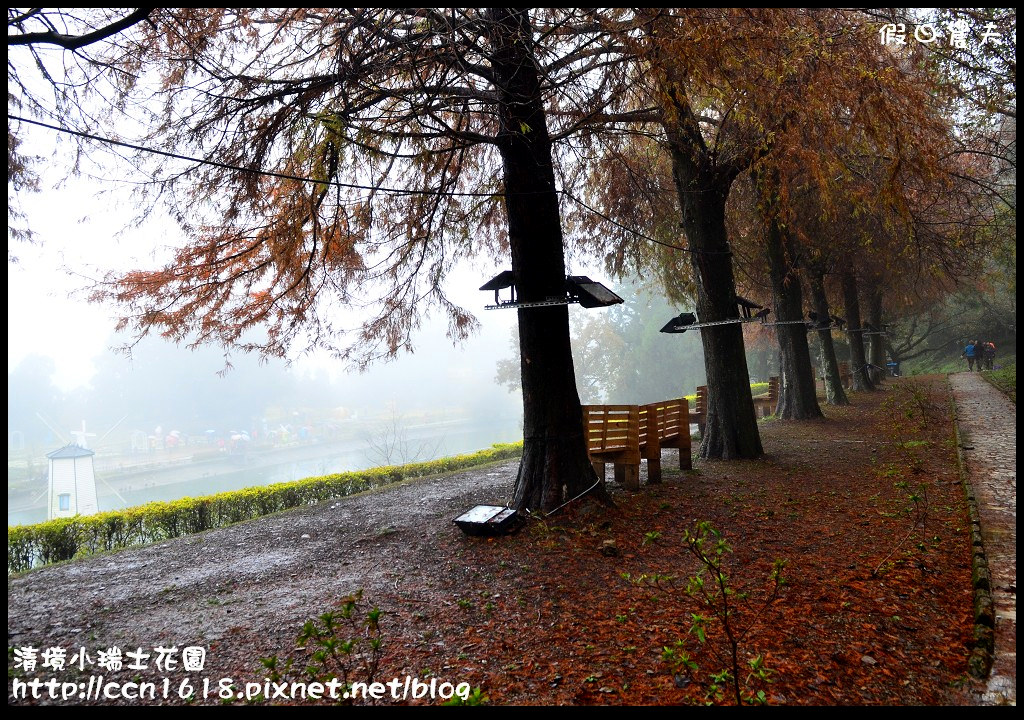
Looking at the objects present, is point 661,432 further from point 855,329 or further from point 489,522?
point 855,329

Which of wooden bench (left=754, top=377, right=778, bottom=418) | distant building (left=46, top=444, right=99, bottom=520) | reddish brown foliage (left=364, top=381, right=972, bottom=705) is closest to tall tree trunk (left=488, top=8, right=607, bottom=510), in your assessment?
reddish brown foliage (left=364, top=381, right=972, bottom=705)

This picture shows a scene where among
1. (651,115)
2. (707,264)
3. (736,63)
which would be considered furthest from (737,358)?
(736,63)

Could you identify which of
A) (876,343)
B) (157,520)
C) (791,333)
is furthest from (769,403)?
(157,520)

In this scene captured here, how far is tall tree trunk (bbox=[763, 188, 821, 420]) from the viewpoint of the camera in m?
13.0

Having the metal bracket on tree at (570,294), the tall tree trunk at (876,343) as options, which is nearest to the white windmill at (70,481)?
the metal bracket on tree at (570,294)

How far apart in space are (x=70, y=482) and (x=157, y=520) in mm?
12562

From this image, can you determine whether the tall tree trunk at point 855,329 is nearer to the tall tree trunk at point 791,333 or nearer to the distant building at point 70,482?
the tall tree trunk at point 791,333

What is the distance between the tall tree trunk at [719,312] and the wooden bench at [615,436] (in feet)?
8.06

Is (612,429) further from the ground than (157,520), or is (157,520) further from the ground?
(612,429)

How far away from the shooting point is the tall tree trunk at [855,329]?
1808cm

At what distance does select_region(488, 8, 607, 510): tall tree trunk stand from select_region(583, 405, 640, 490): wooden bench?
2.45ft

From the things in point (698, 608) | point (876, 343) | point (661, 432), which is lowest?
point (698, 608)

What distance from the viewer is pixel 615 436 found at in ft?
23.4

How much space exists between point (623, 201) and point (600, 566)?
24.3 ft
